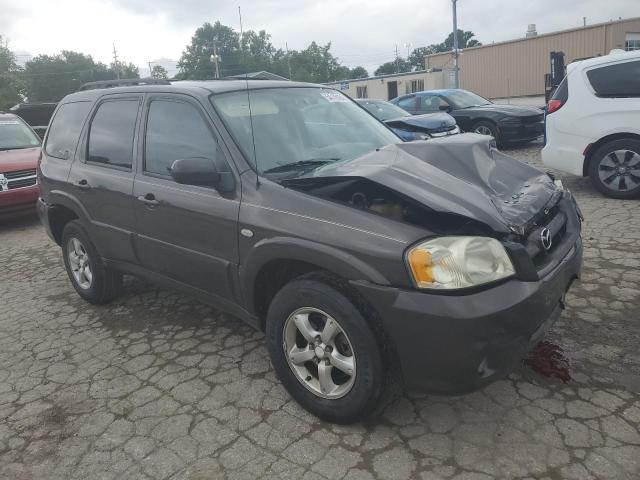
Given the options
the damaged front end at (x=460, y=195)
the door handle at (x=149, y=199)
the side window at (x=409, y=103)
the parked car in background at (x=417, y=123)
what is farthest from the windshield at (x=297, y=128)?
the side window at (x=409, y=103)

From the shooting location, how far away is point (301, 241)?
255cm

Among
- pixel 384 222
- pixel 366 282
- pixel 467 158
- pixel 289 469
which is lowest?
pixel 289 469

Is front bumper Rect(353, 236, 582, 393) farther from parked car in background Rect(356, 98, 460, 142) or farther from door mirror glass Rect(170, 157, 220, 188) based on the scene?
parked car in background Rect(356, 98, 460, 142)

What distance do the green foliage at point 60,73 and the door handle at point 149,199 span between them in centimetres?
7818

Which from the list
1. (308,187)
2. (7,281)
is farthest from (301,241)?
(7,281)

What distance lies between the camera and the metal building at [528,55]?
1129 inches

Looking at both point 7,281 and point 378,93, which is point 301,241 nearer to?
point 7,281

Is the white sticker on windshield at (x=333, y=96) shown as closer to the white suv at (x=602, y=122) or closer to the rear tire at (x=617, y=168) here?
the white suv at (x=602, y=122)

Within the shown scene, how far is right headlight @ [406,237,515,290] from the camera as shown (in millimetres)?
2211

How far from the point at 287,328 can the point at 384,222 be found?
0.80 metres

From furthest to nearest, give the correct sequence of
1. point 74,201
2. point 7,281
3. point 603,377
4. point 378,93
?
1. point 378,93
2. point 7,281
3. point 74,201
4. point 603,377

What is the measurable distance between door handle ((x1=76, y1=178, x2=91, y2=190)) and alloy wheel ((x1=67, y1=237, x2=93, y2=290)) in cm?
56

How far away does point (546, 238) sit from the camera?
2.58 meters

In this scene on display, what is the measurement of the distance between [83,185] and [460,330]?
3228mm
